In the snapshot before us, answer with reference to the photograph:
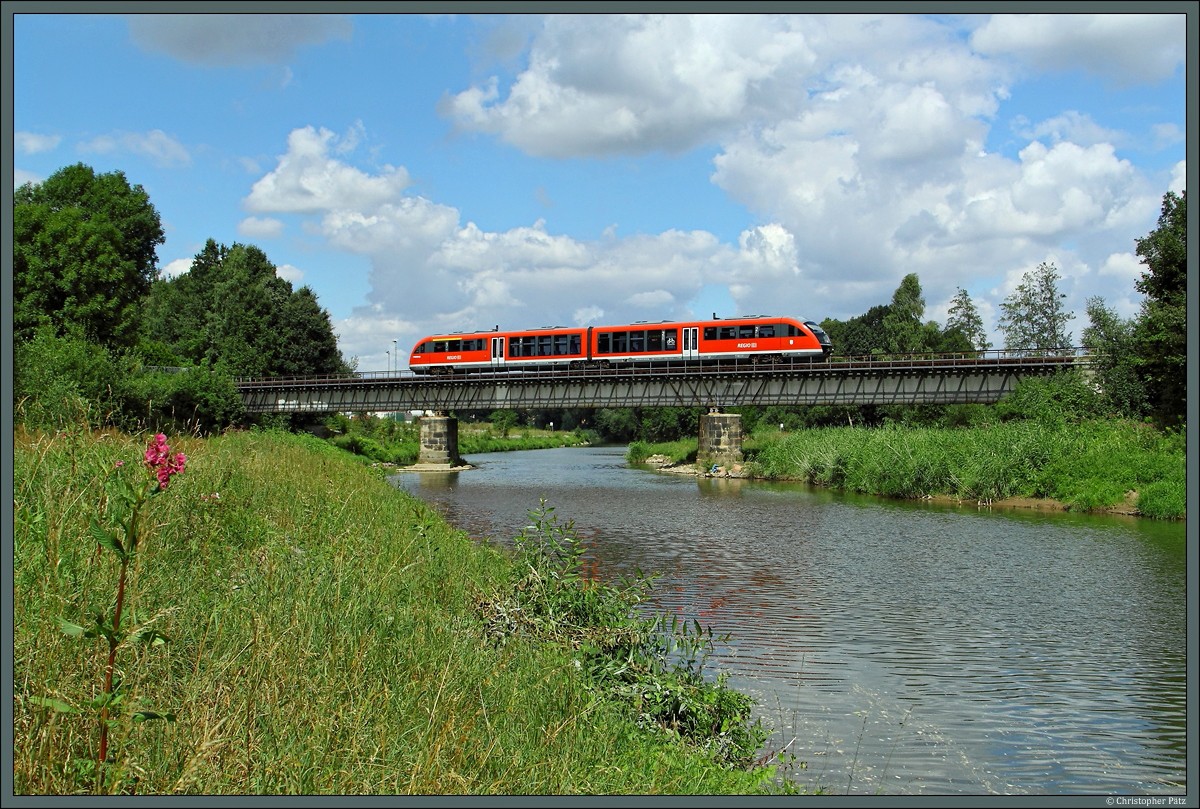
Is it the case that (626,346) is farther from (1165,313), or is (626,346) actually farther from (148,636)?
(148,636)

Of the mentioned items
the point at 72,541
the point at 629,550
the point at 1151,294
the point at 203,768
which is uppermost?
the point at 1151,294

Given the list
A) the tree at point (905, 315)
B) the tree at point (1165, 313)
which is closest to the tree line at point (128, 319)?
the tree at point (1165, 313)

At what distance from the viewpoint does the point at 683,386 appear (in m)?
56.1

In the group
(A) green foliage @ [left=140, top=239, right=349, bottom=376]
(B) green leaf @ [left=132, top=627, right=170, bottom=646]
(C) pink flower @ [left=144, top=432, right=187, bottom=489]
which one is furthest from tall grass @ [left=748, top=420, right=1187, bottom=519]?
(A) green foliage @ [left=140, top=239, right=349, bottom=376]

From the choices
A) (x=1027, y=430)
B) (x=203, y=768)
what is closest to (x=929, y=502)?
(x=1027, y=430)

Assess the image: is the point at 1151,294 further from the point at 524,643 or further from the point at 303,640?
the point at 303,640

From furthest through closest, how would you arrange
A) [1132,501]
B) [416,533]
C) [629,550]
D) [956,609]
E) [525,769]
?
[1132,501], [629,550], [956,609], [416,533], [525,769]

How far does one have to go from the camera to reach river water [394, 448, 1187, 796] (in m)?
9.14

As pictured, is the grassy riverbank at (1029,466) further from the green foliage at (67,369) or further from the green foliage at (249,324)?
the green foliage at (249,324)

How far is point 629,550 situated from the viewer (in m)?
23.2

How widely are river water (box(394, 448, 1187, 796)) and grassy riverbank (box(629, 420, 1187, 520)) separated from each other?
2277 millimetres

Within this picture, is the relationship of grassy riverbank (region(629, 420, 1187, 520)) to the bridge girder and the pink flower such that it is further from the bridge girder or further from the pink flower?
the pink flower

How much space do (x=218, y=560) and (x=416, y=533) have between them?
3.91 meters

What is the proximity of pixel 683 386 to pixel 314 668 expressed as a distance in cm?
5048
